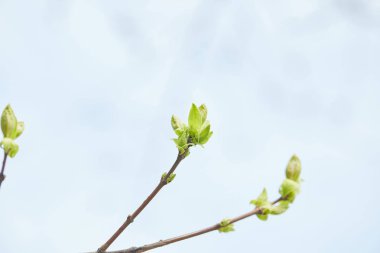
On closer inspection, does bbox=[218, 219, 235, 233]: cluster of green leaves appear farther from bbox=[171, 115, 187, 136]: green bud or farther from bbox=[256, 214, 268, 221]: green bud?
bbox=[171, 115, 187, 136]: green bud

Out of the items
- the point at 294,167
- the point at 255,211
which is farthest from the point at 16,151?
the point at 294,167

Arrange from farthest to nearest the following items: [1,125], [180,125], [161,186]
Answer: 1. [180,125]
2. [161,186]
3. [1,125]

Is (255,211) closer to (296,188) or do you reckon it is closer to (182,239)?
(296,188)

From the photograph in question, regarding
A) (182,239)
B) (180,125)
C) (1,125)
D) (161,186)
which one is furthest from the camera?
(180,125)

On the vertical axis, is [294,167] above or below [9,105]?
below

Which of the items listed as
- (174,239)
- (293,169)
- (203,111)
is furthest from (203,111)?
(174,239)

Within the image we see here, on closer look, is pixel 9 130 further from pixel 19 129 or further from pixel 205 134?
pixel 205 134
